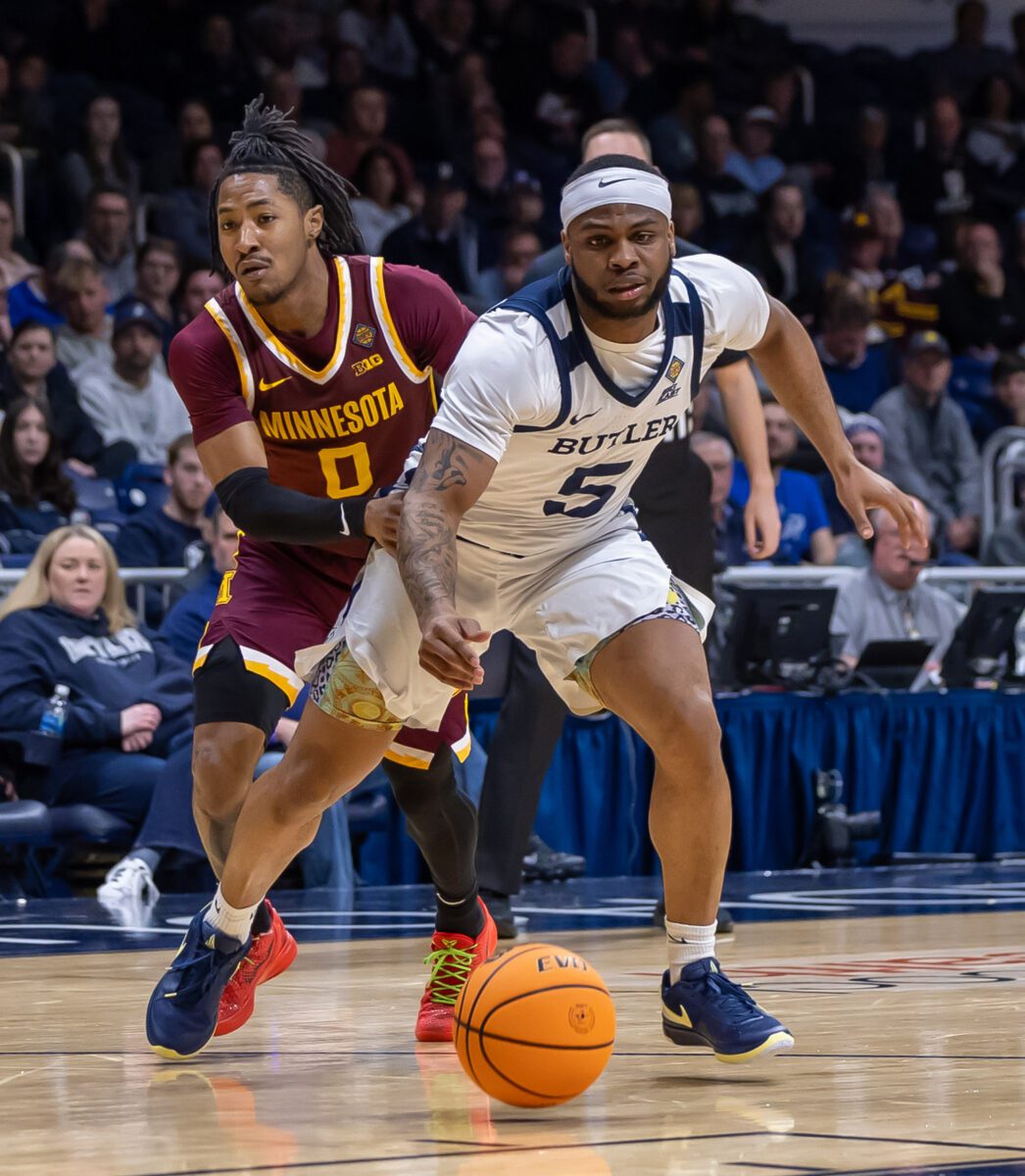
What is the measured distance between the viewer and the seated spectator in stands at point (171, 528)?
28.2ft

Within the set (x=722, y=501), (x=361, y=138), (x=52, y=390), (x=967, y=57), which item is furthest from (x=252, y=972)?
(x=967, y=57)

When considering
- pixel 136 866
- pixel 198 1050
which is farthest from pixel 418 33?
pixel 198 1050

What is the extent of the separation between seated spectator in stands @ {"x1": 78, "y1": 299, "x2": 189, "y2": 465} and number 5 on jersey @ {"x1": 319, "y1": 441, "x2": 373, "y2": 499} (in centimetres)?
572

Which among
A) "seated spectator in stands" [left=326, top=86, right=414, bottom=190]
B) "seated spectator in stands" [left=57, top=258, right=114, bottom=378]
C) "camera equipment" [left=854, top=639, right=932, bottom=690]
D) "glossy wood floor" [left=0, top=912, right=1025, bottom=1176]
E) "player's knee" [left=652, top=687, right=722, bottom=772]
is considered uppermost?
"seated spectator in stands" [left=326, top=86, right=414, bottom=190]

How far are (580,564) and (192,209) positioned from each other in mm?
8511

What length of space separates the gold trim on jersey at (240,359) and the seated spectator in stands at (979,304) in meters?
10.0

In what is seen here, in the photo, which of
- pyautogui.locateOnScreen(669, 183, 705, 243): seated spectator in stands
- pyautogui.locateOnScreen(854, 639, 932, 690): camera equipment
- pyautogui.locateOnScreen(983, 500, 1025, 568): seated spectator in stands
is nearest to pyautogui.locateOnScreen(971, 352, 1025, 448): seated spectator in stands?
pyautogui.locateOnScreen(983, 500, 1025, 568): seated spectator in stands

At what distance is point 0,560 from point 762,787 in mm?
3304

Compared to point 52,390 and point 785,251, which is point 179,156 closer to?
point 52,390

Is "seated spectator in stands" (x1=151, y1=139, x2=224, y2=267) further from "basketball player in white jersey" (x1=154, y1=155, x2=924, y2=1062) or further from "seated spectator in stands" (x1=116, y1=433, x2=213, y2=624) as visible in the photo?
"basketball player in white jersey" (x1=154, y1=155, x2=924, y2=1062)

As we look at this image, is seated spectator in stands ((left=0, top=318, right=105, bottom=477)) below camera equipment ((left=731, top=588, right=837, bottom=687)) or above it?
above

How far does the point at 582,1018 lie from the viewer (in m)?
3.00

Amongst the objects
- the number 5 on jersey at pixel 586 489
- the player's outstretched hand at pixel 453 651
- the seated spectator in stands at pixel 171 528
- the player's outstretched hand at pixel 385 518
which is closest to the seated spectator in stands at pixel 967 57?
the seated spectator in stands at pixel 171 528

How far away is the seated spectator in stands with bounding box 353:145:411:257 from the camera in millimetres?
12344
